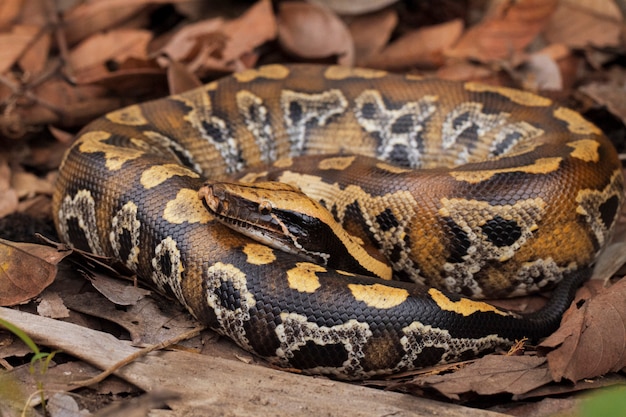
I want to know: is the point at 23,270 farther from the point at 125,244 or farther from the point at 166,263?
the point at 166,263

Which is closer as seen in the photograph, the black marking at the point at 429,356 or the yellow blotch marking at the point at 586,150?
the black marking at the point at 429,356

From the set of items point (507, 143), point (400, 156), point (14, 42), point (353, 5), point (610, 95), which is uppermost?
point (353, 5)

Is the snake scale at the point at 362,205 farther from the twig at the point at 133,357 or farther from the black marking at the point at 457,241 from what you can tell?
the twig at the point at 133,357

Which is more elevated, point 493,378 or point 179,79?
point 179,79

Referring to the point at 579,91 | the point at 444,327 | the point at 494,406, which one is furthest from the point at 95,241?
the point at 579,91

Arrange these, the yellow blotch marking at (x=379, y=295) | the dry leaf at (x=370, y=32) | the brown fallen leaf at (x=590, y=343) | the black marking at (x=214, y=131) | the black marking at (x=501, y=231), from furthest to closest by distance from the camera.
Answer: the dry leaf at (x=370, y=32) < the black marking at (x=214, y=131) < the black marking at (x=501, y=231) < the yellow blotch marking at (x=379, y=295) < the brown fallen leaf at (x=590, y=343)

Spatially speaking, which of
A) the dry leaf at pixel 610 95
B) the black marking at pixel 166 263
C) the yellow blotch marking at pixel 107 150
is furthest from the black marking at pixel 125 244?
the dry leaf at pixel 610 95

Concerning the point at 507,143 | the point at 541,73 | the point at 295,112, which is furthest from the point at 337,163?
the point at 541,73
